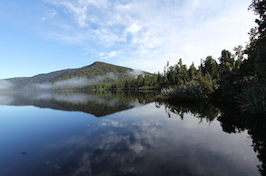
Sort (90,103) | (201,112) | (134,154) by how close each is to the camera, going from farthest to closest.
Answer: (90,103), (201,112), (134,154)

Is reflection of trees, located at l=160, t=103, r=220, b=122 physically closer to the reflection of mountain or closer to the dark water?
the dark water

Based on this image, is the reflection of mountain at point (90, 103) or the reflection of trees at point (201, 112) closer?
the reflection of trees at point (201, 112)

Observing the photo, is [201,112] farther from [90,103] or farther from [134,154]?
[90,103]

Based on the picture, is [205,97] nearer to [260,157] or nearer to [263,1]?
[263,1]

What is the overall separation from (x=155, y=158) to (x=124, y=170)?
1384 mm

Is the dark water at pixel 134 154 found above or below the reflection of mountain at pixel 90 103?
above

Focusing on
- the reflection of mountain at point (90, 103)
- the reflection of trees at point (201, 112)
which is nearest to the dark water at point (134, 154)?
the reflection of trees at point (201, 112)

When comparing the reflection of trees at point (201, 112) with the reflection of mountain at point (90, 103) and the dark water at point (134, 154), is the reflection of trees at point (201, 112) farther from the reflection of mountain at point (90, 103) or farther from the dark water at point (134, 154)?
the reflection of mountain at point (90, 103)

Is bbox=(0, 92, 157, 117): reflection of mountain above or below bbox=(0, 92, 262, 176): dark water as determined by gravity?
below

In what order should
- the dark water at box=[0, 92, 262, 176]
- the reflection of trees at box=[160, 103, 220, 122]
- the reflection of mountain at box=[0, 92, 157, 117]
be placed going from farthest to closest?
the reflection of mountain at box=[0, 92, 157, 117] < the reflection of trees at box=[160, 103, 220, 122] < the dark water at box=[0, 92, 262, 176]

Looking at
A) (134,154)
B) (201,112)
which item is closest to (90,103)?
(201,112)

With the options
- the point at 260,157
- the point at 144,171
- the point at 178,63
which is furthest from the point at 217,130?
the point at 178,63

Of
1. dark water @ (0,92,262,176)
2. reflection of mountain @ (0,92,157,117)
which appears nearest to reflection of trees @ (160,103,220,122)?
dark water @ (0,92,262,176)

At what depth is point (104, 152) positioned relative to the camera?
18.4 ft
